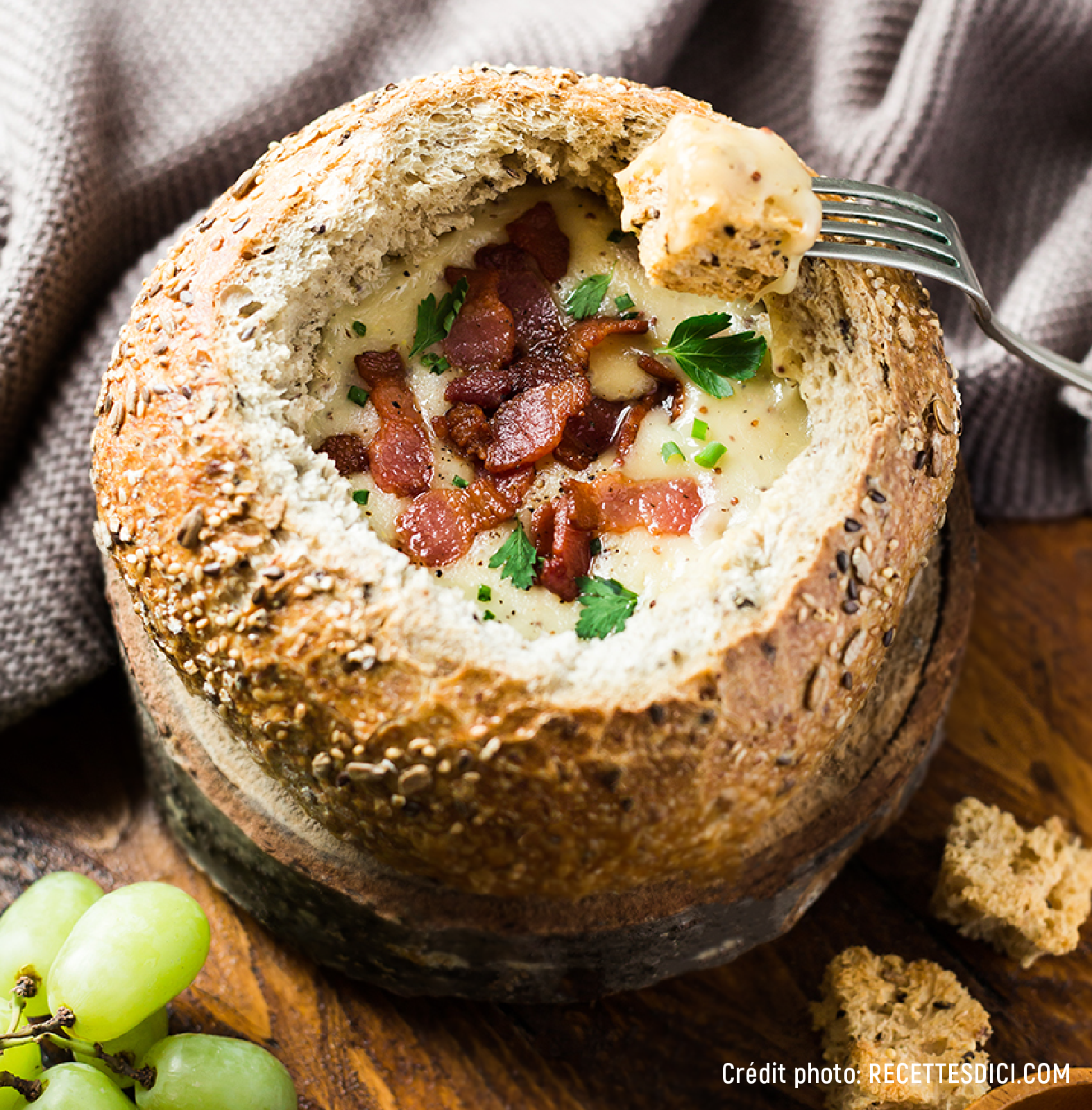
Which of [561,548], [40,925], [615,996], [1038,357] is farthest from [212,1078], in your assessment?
[1038,357]

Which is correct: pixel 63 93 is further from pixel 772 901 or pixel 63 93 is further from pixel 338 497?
pixel 772 901

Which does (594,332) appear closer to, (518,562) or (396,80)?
(518,562)

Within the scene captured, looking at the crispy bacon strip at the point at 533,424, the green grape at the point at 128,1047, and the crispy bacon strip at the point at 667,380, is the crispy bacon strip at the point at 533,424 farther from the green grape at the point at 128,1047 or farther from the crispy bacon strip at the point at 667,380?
the green grape at the point at 128,1047

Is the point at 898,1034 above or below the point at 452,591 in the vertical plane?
below

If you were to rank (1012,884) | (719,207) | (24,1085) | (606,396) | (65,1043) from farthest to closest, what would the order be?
(1012,884), (606,396), (65,1043), (24,1085), (719,207)

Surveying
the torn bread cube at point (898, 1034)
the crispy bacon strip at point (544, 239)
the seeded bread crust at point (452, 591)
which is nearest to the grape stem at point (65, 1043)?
the seeded bread crust at point (452, 591)

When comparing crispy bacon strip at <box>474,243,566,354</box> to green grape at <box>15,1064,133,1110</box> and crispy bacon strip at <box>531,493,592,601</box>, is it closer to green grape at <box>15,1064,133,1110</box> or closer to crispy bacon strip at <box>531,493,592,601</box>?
crispy bacon strip at <box>531,493,592,601</box>
